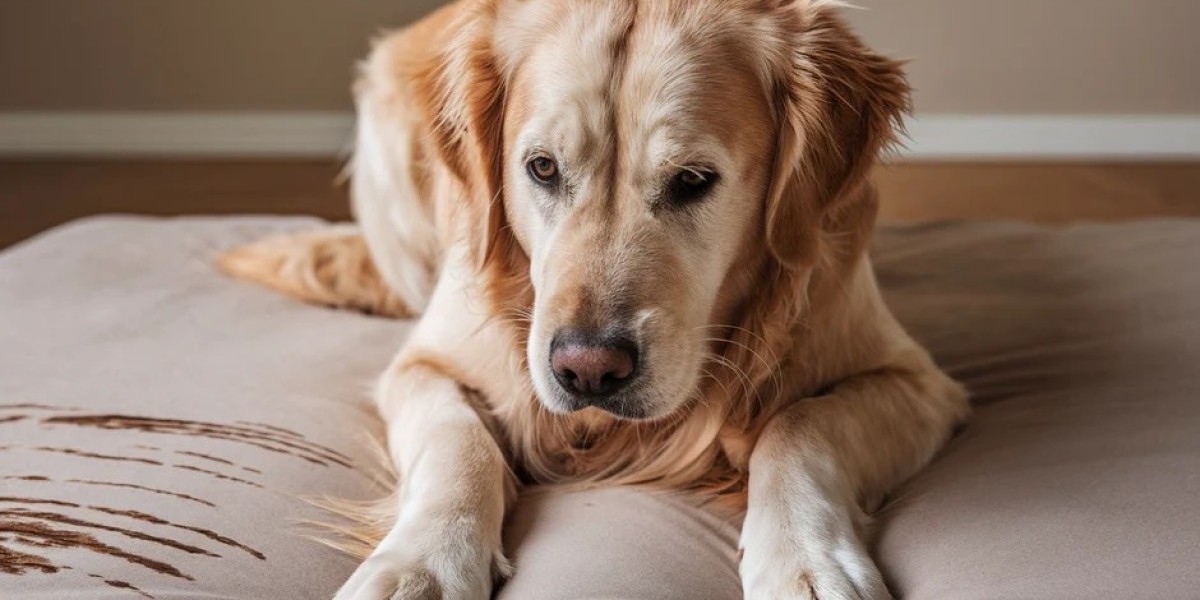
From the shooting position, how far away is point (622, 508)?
1.53m

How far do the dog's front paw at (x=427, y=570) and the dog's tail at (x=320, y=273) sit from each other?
117 cm

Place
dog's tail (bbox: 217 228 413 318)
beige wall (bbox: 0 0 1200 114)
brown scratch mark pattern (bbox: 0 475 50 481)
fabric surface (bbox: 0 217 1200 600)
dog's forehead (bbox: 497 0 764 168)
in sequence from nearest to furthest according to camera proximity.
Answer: fabric surface (bbox: 0 217 1200 600), dog's forehead (bbox: 497 0 764 168), brown scratch mark pattern (bbox: 0 475 50 481), dog's tail (bbox: 217 228 413 318), beige wall (bbox: 0 0 1200 114)

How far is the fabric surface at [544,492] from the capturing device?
1334 millimetres

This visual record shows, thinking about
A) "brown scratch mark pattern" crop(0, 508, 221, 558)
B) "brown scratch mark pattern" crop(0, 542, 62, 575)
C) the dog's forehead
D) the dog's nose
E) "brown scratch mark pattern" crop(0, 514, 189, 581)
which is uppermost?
the dog's forehead

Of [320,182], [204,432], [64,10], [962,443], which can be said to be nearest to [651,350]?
[962,443]

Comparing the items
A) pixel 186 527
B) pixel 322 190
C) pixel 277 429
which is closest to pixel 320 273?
pixel 277 429

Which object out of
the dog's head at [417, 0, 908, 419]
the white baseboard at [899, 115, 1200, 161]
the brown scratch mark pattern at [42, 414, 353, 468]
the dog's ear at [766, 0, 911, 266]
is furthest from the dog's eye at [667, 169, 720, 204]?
the white baseboard at [899, 115, 1200, 161]

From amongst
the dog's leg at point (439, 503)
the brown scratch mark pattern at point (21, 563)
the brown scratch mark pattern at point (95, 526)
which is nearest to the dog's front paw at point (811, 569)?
the dog's leg at point (439, 503)

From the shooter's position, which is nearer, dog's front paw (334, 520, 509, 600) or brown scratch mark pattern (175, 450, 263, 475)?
dog's front paw (334, 520, 509, 600)

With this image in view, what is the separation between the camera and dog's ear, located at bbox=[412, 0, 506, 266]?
162 cm

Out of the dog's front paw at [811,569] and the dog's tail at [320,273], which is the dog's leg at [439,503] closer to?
the dog's front paw at [811,569]

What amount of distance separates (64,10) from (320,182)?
4.12 feet

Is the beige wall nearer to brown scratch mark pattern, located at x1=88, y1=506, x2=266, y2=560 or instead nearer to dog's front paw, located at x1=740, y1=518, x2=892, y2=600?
brown scratch mark pattern, located at x1=88, y1=506, x2=266, y2=560

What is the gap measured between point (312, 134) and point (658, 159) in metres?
Answer: 3.73
